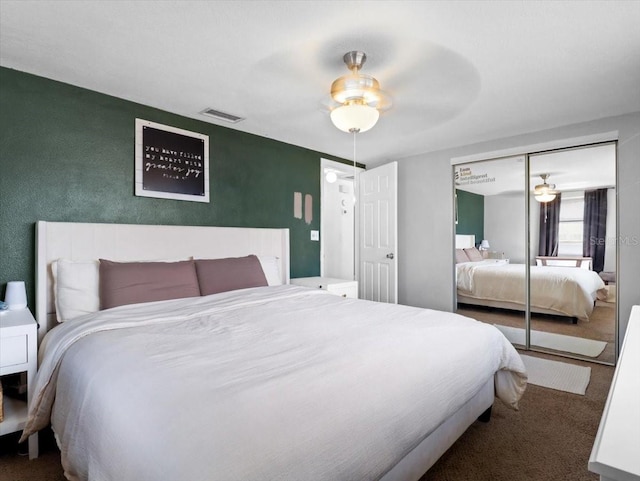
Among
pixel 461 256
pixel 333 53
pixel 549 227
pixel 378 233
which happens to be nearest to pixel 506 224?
pixel 549 227

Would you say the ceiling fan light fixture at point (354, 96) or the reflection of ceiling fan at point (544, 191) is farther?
the reflection of ceiling fan at point (544, 191)

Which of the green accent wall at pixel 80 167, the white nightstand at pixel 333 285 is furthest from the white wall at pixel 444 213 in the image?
the green accent wall at pixel 80 167

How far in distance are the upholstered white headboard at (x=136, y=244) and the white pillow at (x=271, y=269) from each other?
0.41 feet

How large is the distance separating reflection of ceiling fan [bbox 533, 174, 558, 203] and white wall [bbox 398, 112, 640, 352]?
422 mm

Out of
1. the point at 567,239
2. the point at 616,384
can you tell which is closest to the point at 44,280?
the point at 616,384

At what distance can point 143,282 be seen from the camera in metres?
2.37

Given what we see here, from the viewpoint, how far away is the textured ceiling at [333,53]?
5.75 feet

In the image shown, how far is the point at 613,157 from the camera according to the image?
322cm

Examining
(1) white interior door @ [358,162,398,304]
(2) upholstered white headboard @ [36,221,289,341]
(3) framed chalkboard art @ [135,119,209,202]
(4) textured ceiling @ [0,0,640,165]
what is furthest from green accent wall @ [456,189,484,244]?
(3) framed chalkboard art @ [135,119,209,202]

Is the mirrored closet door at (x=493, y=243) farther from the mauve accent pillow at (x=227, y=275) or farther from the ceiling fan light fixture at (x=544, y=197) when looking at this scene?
the mauve accent pillow at (x=227, y=275)

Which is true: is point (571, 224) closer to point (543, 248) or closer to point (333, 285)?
point (543, 248)

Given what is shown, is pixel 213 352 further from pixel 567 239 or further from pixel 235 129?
pixel 567 239

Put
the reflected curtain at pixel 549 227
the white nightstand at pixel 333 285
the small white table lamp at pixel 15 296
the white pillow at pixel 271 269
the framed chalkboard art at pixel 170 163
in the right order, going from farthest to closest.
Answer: the white nightstand at pixel 333 285, the reflected curtain at pixel 549 227, the white pillow at pixel 271 269, the framed chalkboard art at pixel 170 163, the small white table lamp at pixel 15 296

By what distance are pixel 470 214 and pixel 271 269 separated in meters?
2.37
